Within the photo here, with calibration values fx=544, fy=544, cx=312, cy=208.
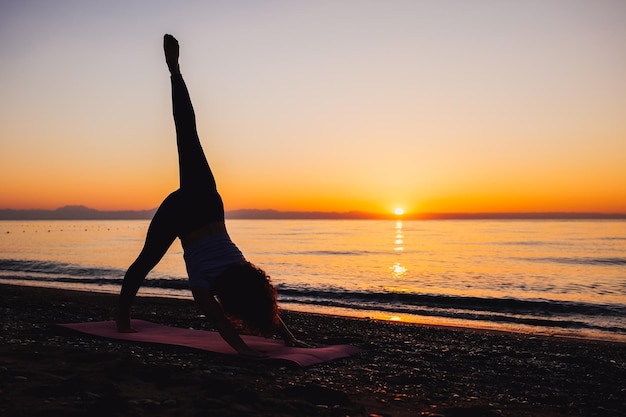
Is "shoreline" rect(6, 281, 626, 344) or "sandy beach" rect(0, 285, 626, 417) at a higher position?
"sandy beach" rect(0, 285, 626, 417)

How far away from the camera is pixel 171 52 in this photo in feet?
19.1

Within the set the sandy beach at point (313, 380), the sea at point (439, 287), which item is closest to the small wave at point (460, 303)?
the sea at point (439, 287)

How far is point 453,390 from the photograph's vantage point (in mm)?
4957

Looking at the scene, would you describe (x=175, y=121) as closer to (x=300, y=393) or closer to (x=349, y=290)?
(x=300, y=393)

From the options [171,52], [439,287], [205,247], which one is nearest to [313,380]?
[205,247]

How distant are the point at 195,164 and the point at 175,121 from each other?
0.54m

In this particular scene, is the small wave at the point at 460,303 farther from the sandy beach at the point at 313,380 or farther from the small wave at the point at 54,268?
the small wave at the point at 54,268

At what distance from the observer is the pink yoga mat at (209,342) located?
566 centimetres

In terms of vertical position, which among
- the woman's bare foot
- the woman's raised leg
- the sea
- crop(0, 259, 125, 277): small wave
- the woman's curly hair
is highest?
the woman's bare foot

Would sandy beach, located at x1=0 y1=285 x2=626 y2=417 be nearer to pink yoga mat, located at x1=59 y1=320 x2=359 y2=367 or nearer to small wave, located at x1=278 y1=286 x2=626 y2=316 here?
pink yoga mat, located at x1=59 y1=320 x2=359 y2=367

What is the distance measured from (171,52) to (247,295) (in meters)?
2.71

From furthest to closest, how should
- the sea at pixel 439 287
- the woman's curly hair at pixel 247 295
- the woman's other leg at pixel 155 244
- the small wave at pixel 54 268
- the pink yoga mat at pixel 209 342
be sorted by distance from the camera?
the small wave at pixel 54 268 → the sea at pixel 439 287 → the woman's other leg at pixel 155 244 → the pink yoga mat at pixel 209 342 → the woman's curly hair at pixel 247 295

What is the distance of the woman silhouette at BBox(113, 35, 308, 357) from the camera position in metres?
5.44

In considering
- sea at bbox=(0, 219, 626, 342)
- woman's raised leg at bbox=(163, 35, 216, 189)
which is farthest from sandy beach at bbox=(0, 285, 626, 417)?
sea at bbox=(0, 219, 626, 342)
